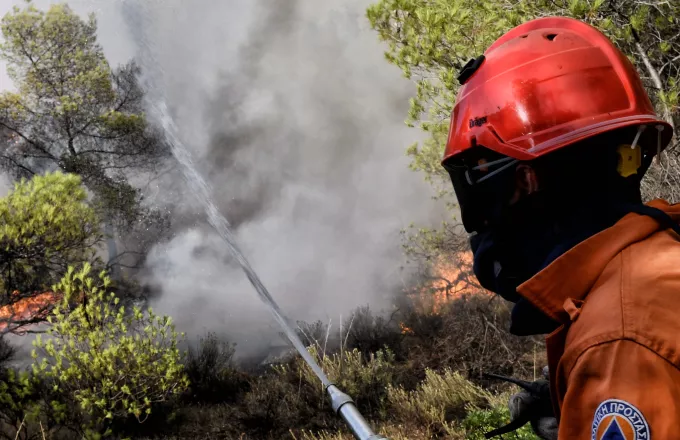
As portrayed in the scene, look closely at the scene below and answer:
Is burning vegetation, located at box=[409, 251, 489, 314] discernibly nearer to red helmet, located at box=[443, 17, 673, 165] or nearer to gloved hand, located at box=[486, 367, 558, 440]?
gloved hand, located at box=[486, 367, 558, 440]

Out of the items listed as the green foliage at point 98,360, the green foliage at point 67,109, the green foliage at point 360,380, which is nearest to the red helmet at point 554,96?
the green foliage at point 98,360

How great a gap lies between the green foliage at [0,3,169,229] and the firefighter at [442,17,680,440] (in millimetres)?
11192

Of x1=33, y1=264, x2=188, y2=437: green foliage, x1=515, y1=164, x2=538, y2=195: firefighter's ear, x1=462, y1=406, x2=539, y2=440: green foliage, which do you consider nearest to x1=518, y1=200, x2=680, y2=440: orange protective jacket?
x1=515, y1=164, x2=538, y2=195: firefighter's ear

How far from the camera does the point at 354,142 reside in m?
15.5

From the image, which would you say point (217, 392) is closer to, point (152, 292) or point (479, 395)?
point (479, 395)

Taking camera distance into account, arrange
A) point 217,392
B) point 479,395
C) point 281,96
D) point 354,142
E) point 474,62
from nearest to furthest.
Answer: point 474,62 < point 479,395 < point 217,392 < point 354,142 < point 281,96

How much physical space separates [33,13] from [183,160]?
7.19m

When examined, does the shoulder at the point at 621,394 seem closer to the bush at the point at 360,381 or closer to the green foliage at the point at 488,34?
the green foliage at the point at 488,34

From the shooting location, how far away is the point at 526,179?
1.26m

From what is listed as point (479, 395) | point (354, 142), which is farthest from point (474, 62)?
point (354, 142)

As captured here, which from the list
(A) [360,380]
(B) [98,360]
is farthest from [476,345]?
(B) [98,360]

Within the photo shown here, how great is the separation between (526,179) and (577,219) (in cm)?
19

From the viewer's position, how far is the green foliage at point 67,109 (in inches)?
392

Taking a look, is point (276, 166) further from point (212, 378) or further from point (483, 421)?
point (483, 421)
